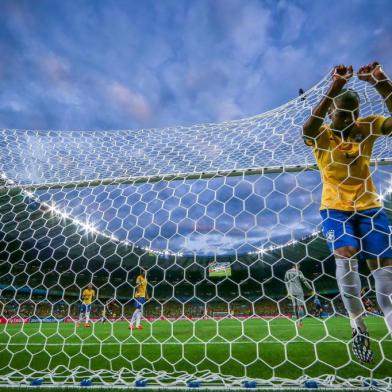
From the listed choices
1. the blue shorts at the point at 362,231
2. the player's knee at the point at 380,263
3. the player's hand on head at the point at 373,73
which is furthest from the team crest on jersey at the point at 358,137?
the player's knee at the point at 380,263

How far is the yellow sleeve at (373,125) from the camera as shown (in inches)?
71.2

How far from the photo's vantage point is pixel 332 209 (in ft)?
5.89

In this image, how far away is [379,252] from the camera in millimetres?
1645

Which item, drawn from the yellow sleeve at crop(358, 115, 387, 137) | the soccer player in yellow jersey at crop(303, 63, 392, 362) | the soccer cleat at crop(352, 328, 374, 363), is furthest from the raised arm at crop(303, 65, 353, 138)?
the soccer cleat at crop(352, 328, 374, 363)

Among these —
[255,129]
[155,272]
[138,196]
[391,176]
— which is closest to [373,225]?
[391,176]

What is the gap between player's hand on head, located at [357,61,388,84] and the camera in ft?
5.31

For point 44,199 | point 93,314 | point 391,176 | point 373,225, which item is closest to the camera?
point 373,225

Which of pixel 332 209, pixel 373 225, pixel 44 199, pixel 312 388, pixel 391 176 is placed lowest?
pixel 312 388

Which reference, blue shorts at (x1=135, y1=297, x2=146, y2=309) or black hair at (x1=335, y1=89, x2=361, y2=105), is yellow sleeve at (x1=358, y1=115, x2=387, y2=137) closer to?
black hair at (x1=335, y1=89, x2=361, y2=105)

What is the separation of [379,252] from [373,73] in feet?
3.14

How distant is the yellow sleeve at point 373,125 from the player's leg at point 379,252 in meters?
0.46

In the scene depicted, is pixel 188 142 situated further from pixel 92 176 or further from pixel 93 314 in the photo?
pixel 93 314

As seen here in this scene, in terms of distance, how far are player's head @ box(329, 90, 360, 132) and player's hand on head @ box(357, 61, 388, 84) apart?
0.31ft

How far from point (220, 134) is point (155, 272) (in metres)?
15.2
